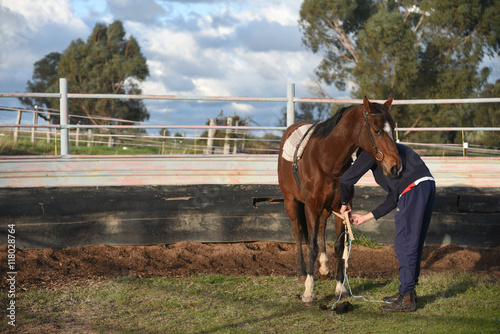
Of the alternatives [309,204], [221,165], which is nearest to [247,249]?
[221,165]

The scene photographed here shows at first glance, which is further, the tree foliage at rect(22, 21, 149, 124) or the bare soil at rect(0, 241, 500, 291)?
the tree foliage at rect(22, 21, 149, 124)

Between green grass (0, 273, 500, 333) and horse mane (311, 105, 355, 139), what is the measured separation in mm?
1694

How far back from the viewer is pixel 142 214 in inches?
275

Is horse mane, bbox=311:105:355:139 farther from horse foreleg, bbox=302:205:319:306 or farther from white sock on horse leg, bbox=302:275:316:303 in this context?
white sock on horse leg, bbox=302:275:316:303

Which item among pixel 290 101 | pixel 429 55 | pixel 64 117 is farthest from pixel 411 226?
pixel 429 55

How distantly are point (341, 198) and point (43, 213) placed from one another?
171 inches

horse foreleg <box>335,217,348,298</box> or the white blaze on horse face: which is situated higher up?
the white blaze on horse face

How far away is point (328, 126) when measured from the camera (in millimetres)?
4895

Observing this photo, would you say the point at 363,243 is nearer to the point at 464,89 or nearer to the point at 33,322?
the point at 33,322

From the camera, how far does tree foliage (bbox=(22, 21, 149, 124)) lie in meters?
36.9

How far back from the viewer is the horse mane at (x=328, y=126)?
483 cm

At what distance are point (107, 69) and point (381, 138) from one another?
36006 mm

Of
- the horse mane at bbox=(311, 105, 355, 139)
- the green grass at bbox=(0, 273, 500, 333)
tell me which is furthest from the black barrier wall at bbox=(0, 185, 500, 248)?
the horse mane at bbox=(311, 105, 355, 139)

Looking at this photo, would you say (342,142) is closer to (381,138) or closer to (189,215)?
(381,138)
